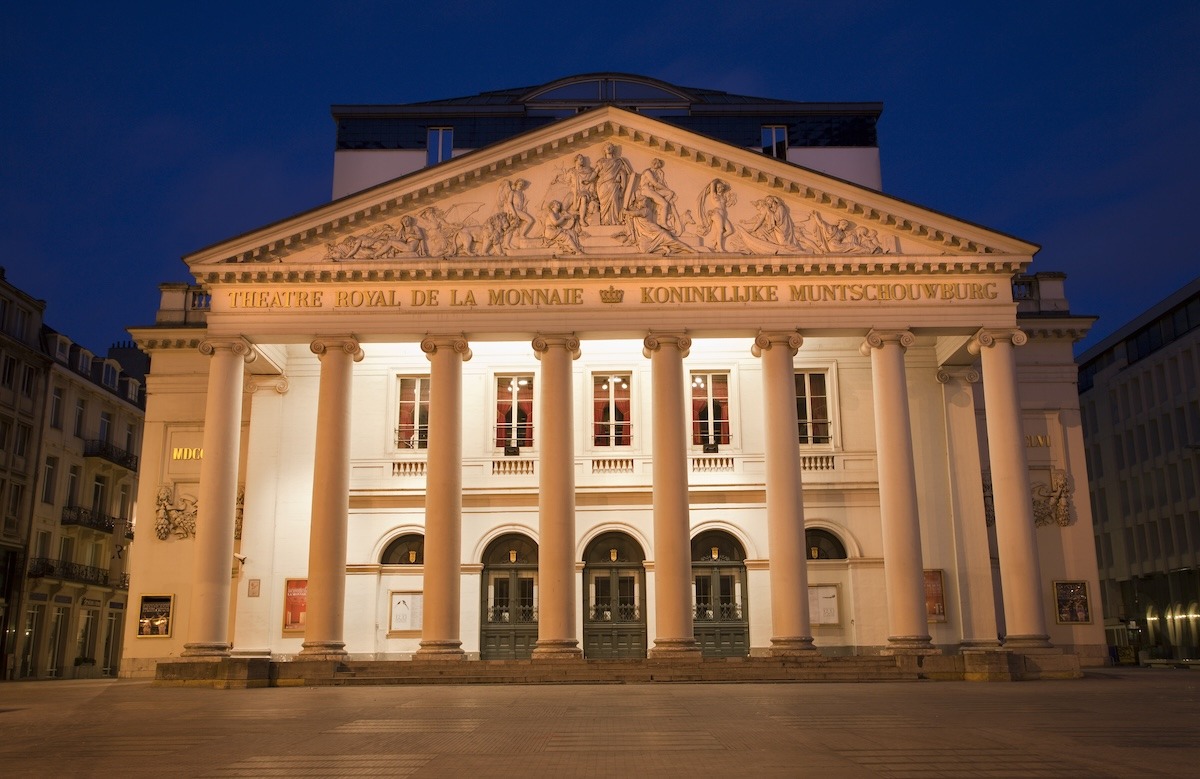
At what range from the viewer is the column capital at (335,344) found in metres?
31.7

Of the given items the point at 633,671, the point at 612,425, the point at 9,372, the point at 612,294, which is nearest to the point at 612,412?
the point at 612,425

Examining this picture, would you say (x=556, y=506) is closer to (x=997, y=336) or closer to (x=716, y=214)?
(x=716, y=214)

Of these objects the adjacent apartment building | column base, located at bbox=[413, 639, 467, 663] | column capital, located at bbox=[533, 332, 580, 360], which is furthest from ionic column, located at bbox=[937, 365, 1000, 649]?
the adjacent apartment building

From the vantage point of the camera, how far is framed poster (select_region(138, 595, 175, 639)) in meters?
34.8

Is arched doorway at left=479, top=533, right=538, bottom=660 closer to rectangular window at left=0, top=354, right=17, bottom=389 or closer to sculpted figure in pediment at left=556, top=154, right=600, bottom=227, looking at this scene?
sculpted figure in pediment at left=556, top=154, right=600, bottom=227

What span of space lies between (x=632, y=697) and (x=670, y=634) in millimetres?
8315

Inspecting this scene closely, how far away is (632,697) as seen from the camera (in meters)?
21.2

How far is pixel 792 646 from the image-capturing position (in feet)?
96.3

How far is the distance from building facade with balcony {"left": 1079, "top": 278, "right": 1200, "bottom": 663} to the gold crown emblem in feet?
95.1

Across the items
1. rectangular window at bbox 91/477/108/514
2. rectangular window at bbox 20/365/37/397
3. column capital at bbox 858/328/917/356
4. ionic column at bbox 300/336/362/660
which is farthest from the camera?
rectangular window at bbox 91/477/108/514

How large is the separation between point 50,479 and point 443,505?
93.4ft

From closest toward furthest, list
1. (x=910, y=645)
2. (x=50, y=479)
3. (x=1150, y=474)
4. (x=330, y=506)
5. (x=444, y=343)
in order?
(x=910, y=645), (x=330, y=506), (x=444, y=343), (x=50, y=479), (x=1150, y=474)

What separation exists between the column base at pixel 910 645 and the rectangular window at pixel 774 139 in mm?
20720

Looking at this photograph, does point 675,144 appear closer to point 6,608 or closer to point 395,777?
point 395,777
